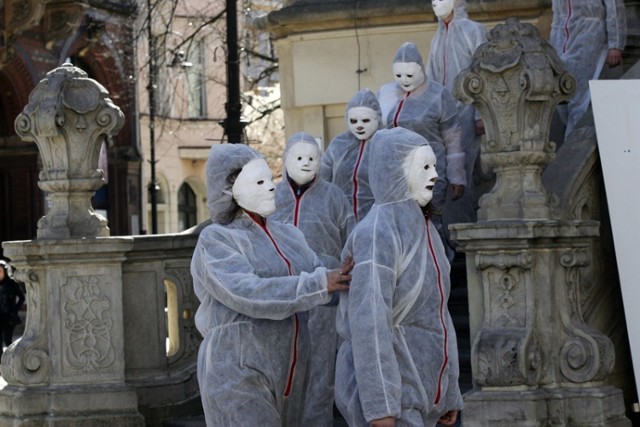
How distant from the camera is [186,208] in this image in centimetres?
5506

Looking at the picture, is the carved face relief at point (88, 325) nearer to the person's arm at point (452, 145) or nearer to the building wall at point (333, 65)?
the person's arm at point (452, 145)

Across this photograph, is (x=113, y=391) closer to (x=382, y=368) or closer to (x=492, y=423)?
(x=492, y=423)

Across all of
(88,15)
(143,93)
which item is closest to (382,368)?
(88,15)

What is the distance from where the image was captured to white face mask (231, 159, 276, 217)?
834 centimetres

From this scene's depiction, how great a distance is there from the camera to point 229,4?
18.2m

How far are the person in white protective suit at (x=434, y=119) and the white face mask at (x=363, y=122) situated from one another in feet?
1.40

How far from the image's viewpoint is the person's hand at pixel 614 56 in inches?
511

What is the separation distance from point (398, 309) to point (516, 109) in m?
3.24

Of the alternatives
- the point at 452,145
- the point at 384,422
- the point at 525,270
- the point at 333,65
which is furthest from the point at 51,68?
the point at 384,422

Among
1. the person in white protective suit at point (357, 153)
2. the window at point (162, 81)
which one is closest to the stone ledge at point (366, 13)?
the person in white protective suit at point (357, 153)

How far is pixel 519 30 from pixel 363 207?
5.79 feet

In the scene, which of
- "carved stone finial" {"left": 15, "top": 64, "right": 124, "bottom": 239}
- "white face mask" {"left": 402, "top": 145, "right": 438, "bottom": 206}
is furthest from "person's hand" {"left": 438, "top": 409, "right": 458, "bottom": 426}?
"carved stone finial" {"left": 15, "top": 64, "right": 124, "bottom": 239}

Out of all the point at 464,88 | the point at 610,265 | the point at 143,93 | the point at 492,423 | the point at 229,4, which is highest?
the point at 143,93

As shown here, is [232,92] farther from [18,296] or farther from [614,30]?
[614,30]
